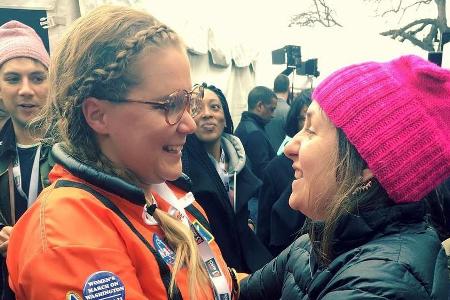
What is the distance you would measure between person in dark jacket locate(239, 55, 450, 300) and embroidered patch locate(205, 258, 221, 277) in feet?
0.83

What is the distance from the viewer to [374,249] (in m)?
1.15

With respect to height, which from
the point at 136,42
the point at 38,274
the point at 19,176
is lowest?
the point at 19,176

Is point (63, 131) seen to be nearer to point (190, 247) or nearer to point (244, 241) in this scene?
point (190, 247)

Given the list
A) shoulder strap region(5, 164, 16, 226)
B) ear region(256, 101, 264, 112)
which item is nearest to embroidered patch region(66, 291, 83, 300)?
shoulder strap region(5, 164, 16, 226)

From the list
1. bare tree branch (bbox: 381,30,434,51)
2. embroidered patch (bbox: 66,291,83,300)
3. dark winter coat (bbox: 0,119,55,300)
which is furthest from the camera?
bare tree branch (bbox: 381,30,434,51)

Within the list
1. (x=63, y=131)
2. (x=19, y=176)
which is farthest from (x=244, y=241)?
(x=63, y=131)

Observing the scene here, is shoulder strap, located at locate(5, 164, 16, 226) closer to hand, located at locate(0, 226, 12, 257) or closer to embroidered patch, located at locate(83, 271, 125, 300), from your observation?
hand, located at locate(0, 226, 12, 257)

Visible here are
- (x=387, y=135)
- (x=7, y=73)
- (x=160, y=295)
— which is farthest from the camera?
(x=7, y=73)

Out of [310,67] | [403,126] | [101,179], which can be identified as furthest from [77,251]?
[310,67]

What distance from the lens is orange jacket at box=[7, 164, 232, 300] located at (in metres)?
1.01

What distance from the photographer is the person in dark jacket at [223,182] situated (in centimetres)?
285

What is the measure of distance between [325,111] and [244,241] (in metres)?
1.84

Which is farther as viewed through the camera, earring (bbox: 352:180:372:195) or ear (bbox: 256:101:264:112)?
ear (bbox: 256:101:264:112)

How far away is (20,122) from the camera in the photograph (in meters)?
2.44
